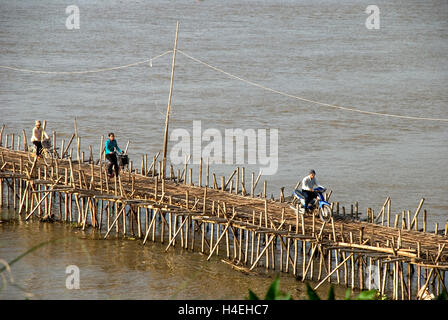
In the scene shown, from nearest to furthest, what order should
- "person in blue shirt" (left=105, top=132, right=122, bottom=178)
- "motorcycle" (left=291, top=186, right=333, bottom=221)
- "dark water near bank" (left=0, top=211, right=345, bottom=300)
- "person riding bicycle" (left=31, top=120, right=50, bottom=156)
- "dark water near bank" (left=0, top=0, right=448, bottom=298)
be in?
"dark water near bank" (left=0, top=211, right=345, bottom=300), "motorcycle" (left=291, top=186, right=333, bottom=221), "dark water near bank" (left=0, top=0, right=448, bottom=298), "person in blue shirt" (left=105, top=132, right=122, bottom=178), "person riding bicycle" (left=31, top=120, right=50, bottom=156)

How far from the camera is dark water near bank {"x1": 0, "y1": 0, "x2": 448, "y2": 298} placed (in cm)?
1830

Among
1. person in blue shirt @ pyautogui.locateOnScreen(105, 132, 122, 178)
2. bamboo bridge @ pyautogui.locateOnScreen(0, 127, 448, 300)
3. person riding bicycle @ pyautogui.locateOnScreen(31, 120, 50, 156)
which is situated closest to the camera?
bamboo bridge @ pyautogui.locateOnScreen(0, 127, 448, 300)

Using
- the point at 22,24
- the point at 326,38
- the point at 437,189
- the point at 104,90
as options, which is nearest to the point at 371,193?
the point at 437,189

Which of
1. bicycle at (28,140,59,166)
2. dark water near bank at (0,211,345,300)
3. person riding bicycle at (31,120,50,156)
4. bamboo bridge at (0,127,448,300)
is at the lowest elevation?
dark water near bank at (0,211,345,300)

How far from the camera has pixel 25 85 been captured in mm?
41938

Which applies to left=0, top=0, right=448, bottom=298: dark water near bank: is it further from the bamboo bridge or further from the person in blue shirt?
the person in blue shirt

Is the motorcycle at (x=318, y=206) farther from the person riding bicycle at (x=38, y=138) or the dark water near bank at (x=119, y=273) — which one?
the person riding bicycle at (x=38, y=138)

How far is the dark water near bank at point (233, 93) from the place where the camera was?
1830cm

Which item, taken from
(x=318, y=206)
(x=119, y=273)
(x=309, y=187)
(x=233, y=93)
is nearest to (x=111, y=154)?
(x=119, y=273)

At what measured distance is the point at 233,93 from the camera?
39.8 m

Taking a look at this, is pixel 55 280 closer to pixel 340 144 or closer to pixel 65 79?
pixel 340 144

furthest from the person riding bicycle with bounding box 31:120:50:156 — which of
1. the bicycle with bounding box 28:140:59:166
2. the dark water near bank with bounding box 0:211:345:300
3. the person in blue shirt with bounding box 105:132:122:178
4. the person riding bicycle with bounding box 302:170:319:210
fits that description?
the person riding bicycle with bounding box 302:170:319:210

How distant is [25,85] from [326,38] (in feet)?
80.4

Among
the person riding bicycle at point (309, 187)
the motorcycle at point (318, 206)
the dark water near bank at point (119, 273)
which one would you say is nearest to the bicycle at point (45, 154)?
the dark water near bank at point (119, 273)
